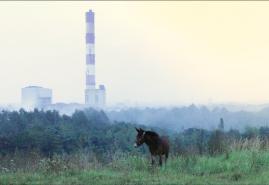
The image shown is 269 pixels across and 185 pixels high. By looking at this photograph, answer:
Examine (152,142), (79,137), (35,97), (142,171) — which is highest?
(35,97)

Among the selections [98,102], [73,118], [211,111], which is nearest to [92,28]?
[98,102]

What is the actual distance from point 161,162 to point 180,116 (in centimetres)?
7347

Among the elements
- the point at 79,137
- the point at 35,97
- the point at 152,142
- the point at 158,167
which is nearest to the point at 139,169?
the point at 158,167

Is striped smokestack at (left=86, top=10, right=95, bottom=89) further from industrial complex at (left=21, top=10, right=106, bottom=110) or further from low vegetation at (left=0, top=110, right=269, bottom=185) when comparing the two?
low vegetation at (left=0, top=110, right=269, bottom=185)

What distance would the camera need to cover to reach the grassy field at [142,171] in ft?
33.3

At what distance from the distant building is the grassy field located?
87.1m

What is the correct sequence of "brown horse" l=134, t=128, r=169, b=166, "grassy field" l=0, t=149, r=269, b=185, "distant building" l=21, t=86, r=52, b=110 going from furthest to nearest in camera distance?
1. "distant building" l=21, t=86, r=52, b=110
2. "brown horse" l=134, t=128, r=169, b=166
3. "grassy field" l=0, t=149, r=269, b=185

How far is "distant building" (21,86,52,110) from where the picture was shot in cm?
9972

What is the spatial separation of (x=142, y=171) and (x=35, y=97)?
3610 inches

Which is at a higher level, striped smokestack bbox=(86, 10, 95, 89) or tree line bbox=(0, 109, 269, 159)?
striped smokestack bbox=(86, 10, 95, 89)

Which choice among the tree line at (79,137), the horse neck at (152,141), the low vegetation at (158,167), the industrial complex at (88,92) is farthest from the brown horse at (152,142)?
the industrial complex at (88,92)

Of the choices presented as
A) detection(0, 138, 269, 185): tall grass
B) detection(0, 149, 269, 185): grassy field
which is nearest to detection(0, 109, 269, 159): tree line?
detection(0, 138, 269, 185): tall grass

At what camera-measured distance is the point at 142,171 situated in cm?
1175

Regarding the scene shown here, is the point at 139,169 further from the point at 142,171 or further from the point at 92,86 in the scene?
the point at 92,86
